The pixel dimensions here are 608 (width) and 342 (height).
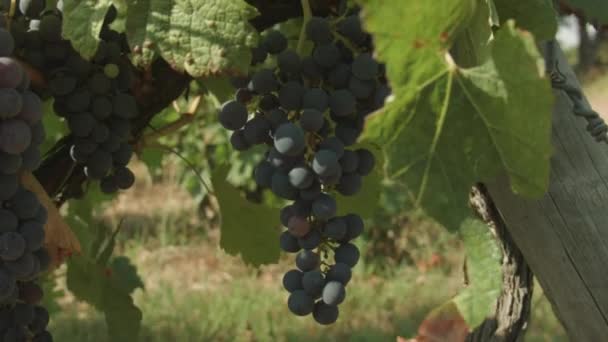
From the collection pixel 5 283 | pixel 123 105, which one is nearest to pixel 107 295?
pixel 123 105

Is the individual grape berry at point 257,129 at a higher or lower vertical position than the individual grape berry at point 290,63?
lower

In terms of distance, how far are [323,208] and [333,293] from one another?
96 millimetres

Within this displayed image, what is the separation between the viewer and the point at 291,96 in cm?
99

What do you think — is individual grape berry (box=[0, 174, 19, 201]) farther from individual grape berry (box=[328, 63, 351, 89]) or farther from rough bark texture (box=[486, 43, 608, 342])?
rough bark texture (box=[486, 43, 608, 342])

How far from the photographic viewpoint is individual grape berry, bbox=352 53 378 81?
3.26 feet

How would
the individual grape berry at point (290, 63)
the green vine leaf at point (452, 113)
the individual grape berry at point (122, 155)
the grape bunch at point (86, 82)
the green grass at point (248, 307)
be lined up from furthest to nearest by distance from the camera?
the green grass at point (248, 307) → the individual grape berry at point (122, 155) → the grape bunch at point (86, 82) → the individual grape berry at point (290, 63) → the green vine leaf at point (452, 113)

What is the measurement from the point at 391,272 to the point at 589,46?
8558 mm

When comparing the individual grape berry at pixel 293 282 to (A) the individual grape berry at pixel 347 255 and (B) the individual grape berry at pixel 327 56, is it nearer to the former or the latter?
(A) the individual grape berry at pixel 347 255

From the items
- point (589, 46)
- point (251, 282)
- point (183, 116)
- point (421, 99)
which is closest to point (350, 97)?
point (421, 99)

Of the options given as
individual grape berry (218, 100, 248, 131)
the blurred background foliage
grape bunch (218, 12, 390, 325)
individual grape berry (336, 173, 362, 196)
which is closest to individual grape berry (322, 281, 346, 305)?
grape bunch (218, 12, 390, 325)

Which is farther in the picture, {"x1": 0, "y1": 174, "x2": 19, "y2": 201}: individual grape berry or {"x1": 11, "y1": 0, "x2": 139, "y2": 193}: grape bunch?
{"x1": 11, "y1": 0, "x2": 139, "y2": 193}: grape bunch

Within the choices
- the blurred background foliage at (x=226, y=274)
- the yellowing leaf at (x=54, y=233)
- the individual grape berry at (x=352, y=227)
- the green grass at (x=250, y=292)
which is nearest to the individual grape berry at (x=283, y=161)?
the individual grape berry at (x=352, y=227)

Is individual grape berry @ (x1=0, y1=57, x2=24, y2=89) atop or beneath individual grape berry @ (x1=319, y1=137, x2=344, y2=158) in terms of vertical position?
atop

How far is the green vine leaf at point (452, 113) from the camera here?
812 millimetres
